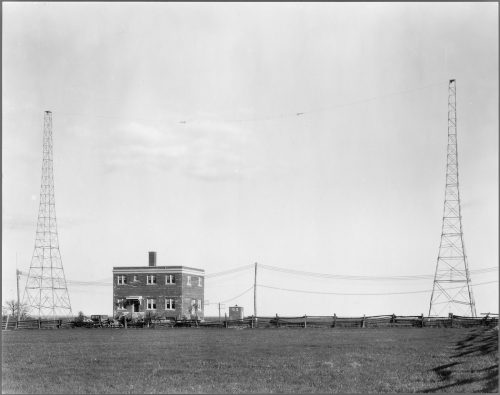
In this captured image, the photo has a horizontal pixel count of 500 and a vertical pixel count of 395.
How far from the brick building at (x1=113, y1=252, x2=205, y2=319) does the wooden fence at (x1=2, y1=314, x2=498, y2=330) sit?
559 inches

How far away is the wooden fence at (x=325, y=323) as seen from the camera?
4916 centimetres

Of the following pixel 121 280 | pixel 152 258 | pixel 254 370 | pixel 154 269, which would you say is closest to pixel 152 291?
pixel 154 269

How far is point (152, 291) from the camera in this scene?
239 ft

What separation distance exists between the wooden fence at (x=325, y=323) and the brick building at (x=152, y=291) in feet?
46.5

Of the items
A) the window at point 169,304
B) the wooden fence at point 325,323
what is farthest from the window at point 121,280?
the wooden fence at point 325,323

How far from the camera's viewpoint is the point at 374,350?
75.0ft

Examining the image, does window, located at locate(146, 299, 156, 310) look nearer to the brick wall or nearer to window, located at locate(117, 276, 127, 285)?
the brick wall

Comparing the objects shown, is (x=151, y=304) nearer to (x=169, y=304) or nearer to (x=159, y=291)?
(x=159, y=291)

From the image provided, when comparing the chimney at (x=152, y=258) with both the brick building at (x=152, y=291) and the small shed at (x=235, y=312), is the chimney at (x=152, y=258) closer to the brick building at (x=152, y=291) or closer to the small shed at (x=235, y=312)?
the brick building at (x=152, y=291)

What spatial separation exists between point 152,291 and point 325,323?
2744cm

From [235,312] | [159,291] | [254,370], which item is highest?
[159,291]

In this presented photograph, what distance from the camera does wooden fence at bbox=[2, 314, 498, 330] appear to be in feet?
161

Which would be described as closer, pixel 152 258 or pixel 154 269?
pixel 154 269

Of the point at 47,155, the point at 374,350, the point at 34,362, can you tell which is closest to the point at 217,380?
the point at 34,362
